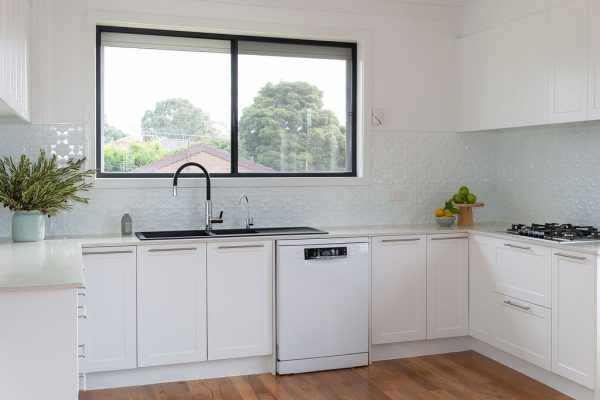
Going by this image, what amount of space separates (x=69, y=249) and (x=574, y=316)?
2791 mm

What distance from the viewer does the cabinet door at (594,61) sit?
3.82 m

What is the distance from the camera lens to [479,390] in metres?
3.95

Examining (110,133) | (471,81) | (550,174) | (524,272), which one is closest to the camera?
(524,272)

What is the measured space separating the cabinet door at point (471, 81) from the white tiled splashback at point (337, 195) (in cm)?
22

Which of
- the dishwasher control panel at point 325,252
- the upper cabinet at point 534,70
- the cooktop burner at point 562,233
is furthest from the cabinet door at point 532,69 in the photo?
the dishwasher control panel at point 325,252

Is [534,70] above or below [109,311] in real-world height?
above

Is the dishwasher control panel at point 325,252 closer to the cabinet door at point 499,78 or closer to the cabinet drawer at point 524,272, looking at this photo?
the cabinet drawer at point 524,272

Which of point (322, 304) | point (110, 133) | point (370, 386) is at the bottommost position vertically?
point (370, 386)

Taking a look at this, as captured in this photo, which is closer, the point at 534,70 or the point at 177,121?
the point at 534,70

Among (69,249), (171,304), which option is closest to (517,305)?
(171,304)

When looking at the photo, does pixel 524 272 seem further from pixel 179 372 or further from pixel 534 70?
pixel 179 372

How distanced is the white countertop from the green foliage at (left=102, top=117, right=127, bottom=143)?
724 millimetres

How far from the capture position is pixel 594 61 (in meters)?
3.85

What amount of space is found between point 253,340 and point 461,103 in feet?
8.24
